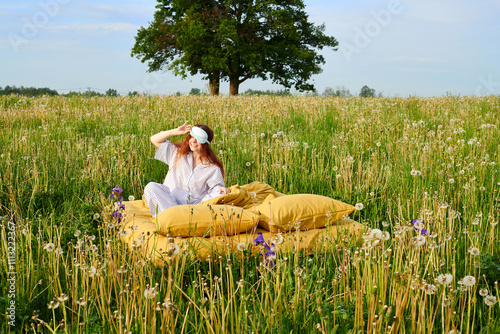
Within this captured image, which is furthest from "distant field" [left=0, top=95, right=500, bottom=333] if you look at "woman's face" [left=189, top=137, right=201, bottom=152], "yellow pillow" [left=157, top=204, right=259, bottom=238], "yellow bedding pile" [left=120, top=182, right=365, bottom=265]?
"woman's face" [left=189, top=137, right=201, bottom=152]

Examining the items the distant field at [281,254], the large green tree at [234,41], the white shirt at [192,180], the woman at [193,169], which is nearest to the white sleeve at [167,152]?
the woman at [193,169]

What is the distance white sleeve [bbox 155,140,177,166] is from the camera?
5.74 meters

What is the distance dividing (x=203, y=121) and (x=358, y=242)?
6209mm

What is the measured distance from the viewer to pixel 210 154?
5.49 metres

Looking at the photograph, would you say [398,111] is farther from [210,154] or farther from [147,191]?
[147,191]

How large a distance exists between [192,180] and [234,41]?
25.2m

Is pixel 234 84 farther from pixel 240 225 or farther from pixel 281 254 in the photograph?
pixel 281 254

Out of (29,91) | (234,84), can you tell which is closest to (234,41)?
(234,84)

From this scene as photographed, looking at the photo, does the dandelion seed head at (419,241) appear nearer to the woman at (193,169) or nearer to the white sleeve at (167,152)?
the woman at (193,169)

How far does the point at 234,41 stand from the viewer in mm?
29156

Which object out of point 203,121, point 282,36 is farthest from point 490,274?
point 282,36

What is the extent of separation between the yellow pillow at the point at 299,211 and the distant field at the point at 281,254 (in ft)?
1.42

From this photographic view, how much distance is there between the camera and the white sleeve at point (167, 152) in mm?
5738

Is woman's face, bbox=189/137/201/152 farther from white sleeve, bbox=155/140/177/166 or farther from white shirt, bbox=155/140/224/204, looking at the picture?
white sleeve, bbox=155/140/177/166
